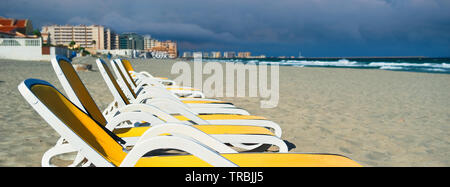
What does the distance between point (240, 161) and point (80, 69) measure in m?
15.8

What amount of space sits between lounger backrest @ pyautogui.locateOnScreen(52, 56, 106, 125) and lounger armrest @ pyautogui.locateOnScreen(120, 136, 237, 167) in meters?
1.12

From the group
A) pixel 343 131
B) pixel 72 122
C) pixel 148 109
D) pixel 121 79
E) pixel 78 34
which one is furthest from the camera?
pixel 78 34

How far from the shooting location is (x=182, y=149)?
1529 mm

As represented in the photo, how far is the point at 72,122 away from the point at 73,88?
0.77 m

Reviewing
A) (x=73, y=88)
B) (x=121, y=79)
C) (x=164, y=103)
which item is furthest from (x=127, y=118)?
(x=121, y=79)

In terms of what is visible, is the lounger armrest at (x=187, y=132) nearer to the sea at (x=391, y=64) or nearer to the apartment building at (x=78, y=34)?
the sea at (x=391, y=64)

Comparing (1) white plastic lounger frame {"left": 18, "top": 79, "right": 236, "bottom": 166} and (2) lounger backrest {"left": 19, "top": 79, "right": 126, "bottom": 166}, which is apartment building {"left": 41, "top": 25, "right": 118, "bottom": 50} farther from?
(1) white plastic lounger frame {"left": 18, "top": 79, "right": 236, "bottom": 166}

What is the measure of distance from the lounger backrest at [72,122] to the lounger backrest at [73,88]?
1.48 feet

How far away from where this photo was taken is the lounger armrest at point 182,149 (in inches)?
60.0

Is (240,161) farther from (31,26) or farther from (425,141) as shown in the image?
(31,26)

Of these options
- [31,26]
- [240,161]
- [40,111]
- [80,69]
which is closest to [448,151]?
[240,161]

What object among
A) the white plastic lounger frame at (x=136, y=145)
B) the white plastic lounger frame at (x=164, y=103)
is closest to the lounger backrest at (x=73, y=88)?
the white plastic lounger frame at (x=164, y=103)

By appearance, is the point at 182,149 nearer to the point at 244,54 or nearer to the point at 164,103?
the point at 164,103
